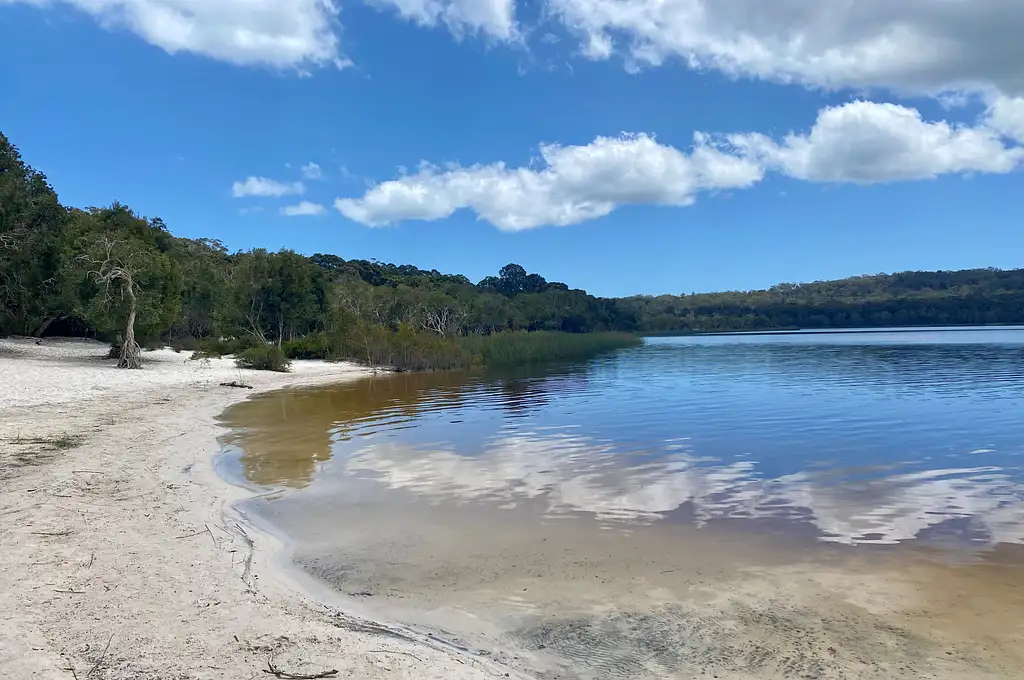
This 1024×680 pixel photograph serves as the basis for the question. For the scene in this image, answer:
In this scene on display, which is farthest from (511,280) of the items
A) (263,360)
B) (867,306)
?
(263,360)

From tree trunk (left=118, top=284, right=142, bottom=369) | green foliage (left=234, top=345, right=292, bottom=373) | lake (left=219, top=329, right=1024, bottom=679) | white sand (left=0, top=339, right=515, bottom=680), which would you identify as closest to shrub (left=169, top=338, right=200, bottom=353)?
green foliage (left=234, top=345, right=292, bottom=373)

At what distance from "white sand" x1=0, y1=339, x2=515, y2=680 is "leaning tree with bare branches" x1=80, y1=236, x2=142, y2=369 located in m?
19.8

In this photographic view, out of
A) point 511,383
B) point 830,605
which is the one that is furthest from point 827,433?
point 511,383

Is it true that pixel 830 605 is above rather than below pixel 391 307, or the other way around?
below

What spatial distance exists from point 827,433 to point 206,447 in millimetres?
15277

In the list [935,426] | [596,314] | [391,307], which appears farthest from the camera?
[596,314]

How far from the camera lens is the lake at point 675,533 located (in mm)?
5371

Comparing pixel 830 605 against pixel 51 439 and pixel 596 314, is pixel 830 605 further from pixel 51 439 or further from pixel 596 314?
pixel 596 314

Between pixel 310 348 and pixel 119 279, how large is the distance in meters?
20.0

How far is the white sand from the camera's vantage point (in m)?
4.54

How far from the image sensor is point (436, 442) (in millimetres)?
16188

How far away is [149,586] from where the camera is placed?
5918 millimetres

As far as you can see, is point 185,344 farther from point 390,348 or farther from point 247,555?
point 247,555

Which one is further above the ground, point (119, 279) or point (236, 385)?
point (119, 279)
